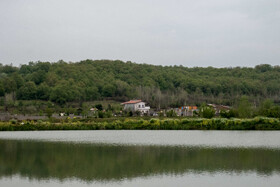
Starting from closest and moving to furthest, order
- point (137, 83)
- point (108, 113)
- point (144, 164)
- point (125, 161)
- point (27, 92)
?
point (144, 164)
point (125, 161)
point (108, 113)
point (27, 92)
point (137, 83)

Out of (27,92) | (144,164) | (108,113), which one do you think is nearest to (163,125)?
(108,113)

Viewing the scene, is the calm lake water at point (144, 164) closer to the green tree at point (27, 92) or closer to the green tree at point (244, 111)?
the green tree at point (244, 111)

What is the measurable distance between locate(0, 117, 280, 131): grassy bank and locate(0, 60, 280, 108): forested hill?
30.1 m

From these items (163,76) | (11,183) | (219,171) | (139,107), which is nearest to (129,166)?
(219,171)

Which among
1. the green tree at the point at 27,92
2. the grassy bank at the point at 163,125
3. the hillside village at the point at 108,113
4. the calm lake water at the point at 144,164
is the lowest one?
the calm lake water at the point at 144,164

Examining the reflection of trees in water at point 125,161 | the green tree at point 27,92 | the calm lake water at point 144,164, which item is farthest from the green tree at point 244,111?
the green tree at point 27,92

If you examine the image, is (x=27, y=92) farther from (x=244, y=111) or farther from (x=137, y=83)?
(x=244, y=111)

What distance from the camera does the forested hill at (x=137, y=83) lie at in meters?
78.8

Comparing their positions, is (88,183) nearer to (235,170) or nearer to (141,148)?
(235,170)

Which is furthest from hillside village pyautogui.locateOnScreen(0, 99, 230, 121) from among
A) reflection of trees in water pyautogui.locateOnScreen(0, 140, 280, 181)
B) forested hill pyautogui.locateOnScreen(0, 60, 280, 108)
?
reflection of trees in water pyautogui.locateOnScreen(0, 140, 280, 181)

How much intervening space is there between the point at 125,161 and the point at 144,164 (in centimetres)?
123

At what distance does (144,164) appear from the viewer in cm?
1659

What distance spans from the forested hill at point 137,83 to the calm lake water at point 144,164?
47.1 metres

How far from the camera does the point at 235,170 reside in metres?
14.7
